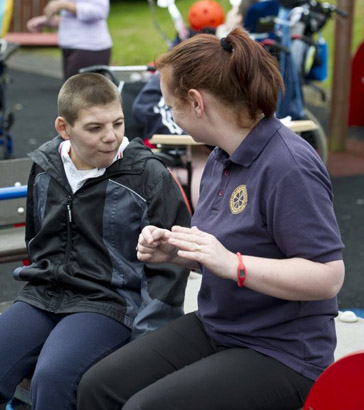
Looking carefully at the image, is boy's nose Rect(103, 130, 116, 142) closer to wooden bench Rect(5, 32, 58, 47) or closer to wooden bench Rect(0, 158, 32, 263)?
wooden bench Rect(0, 158, 32, 263)

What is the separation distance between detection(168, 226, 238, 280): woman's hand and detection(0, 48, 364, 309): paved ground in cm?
281

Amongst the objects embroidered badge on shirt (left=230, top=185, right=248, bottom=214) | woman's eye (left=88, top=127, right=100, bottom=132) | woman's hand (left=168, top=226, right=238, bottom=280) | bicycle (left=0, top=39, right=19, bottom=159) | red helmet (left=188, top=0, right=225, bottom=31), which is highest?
red helmet (left=188, top=0, right=225, bottom=31)

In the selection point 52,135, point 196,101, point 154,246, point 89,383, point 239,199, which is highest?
point 196,101

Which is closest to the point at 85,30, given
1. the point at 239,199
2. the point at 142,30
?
the point at 239,199

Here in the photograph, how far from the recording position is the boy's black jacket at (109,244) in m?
3.16

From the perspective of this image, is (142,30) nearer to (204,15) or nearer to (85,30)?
(85,30)

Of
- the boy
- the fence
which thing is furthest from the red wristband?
the fence

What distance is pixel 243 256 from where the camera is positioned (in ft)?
8.00

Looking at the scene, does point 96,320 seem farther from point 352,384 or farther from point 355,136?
point 355,136

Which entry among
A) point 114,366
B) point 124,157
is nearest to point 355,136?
point 124,157

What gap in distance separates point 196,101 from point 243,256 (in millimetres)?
502

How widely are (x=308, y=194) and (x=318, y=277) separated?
23 centimetres

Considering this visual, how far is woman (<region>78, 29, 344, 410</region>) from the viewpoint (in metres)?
2.44

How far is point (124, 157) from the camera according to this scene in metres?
3.28
